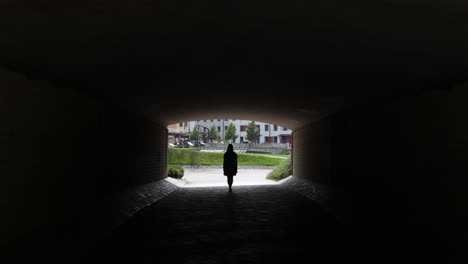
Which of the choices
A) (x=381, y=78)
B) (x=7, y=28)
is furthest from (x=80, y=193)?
(x=381, y=78)

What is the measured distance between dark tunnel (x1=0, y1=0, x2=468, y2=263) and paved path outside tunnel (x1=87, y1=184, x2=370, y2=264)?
7.6 inches

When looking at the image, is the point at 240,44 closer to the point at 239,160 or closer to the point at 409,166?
the point at 409,166

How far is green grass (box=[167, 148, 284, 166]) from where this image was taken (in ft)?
145

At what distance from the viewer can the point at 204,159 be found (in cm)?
4638

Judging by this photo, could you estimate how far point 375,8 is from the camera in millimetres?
5316

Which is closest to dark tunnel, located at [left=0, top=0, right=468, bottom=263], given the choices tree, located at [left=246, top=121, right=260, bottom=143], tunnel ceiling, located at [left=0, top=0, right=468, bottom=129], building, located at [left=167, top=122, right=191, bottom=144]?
tunnel ceiling, located at [left=0, top=0, right=468, bottom=129]

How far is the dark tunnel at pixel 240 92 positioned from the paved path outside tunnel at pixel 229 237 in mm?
193

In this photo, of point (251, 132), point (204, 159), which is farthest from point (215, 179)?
point (251, 132)

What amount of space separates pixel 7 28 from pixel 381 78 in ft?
22.6

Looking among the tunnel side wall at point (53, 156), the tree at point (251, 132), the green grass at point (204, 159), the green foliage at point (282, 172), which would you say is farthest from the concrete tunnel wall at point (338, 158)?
the tree at point (251, 132)

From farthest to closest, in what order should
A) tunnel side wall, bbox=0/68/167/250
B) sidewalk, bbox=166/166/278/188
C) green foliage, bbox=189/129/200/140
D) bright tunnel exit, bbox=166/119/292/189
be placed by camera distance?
green foliage, bbox=189/129/200/140 → bright tunnel exit, bbox=166/119/292/189 → sidewalk, bbox=166/166/278/188 → tunnel side wall, bbox=0/68/167/250

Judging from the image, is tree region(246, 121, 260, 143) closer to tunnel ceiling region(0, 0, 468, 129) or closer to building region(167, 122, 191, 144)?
building region(167, 122, 191, 144)

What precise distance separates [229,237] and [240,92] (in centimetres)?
562

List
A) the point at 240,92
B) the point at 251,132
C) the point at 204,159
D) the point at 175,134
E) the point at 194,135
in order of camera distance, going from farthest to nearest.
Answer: the point at 175,134
the point at 251,132
the point at 194,135
the point at 204,159
the point at 240,92
